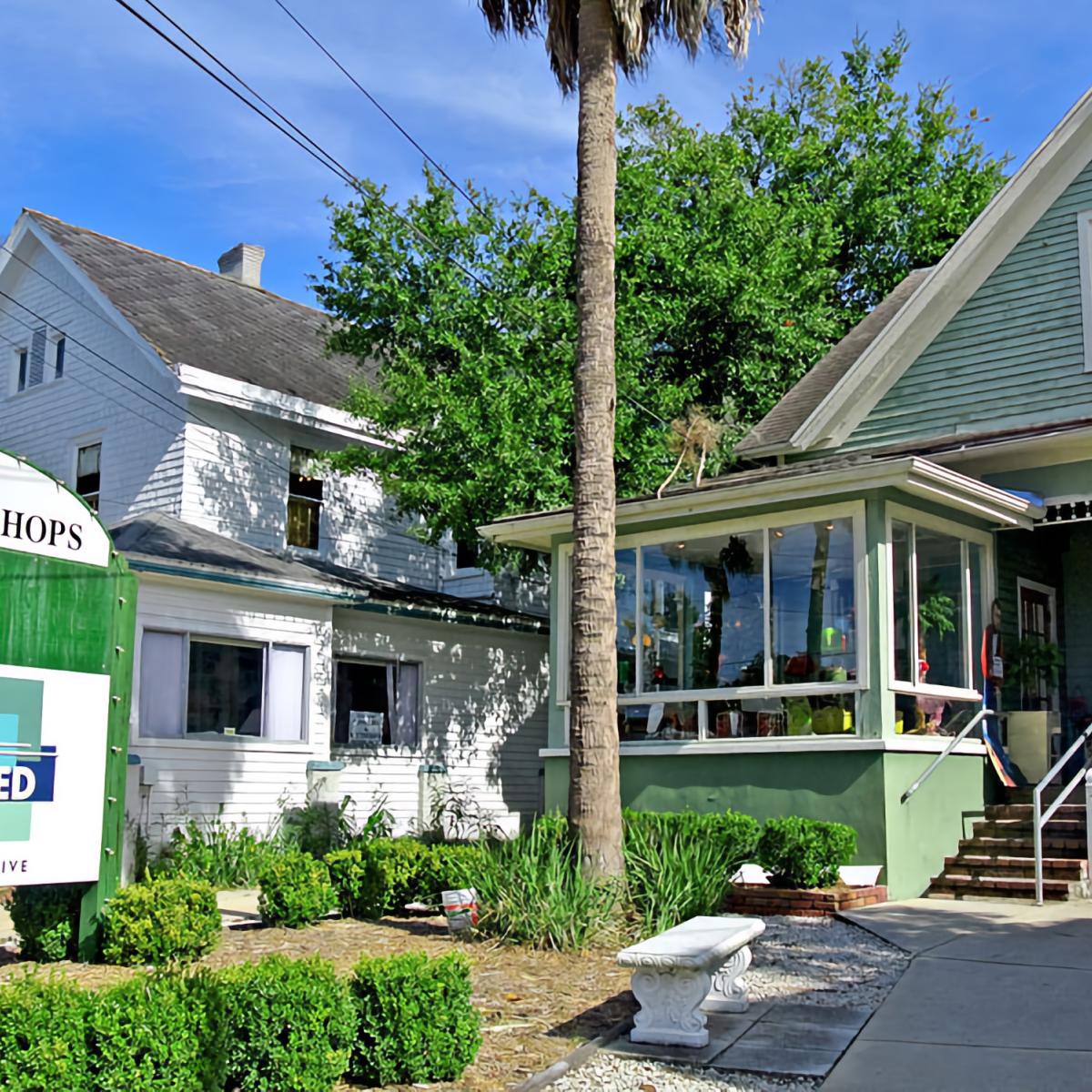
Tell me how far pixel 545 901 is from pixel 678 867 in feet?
4.26

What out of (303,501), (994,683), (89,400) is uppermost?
(89,400)

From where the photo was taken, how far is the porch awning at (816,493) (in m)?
12.3

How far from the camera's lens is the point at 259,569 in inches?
684

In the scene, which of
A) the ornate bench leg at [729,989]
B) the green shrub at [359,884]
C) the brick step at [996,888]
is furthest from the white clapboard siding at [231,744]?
the ornate bench leg at [729,989]

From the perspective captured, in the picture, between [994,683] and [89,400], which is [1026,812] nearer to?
[994,683]

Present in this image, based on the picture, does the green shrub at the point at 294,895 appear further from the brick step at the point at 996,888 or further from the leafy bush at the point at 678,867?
the brick step at the point at 996,888

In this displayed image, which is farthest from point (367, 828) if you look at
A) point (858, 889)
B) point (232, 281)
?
point (232, 281)

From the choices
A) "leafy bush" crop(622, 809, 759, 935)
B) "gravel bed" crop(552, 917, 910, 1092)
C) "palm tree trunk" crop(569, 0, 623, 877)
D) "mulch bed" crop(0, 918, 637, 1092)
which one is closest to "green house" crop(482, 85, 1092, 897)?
"leafy bush" crop(622, 809, 759, 935)

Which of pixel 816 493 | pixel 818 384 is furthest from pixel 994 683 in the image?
pixel 818 384

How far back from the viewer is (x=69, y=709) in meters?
8.51

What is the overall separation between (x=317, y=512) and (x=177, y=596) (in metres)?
5.64

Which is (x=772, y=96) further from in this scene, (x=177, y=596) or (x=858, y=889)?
(x=858, y=889)

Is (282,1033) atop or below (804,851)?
below

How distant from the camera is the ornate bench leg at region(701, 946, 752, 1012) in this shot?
7.50 meters
